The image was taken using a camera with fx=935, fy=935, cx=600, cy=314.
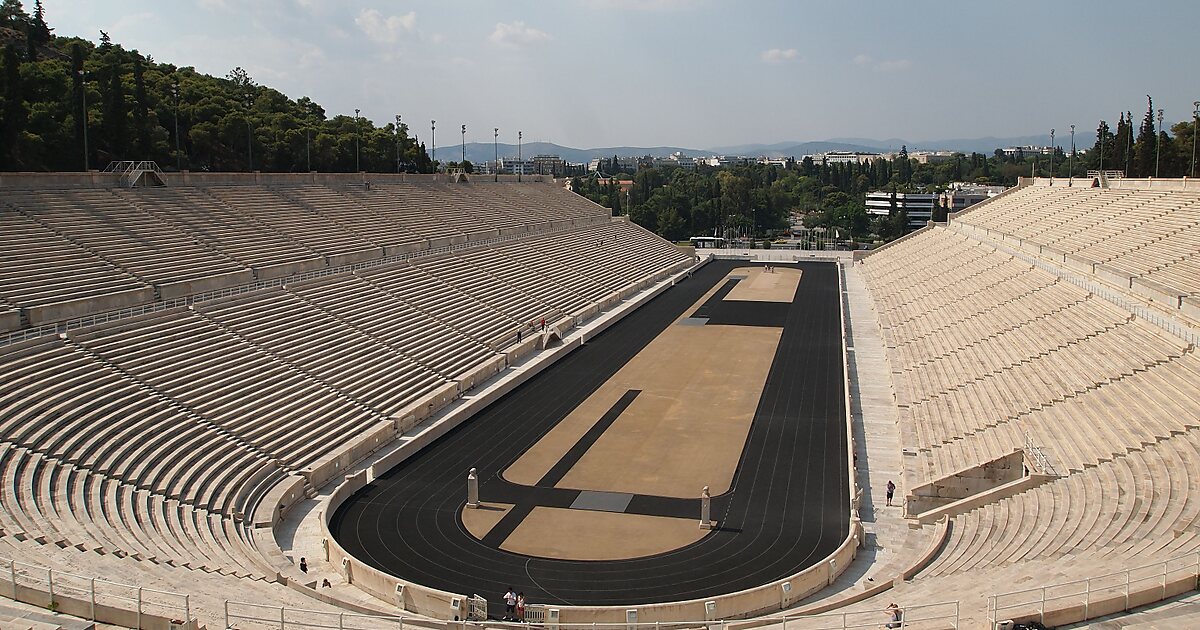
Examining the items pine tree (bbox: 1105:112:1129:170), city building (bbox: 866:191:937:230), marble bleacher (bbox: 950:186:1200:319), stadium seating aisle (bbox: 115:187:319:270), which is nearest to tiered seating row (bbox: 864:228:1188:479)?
marble bleacher (bbox: 950:186:1200:319)

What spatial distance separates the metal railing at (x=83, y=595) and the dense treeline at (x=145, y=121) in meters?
28.9

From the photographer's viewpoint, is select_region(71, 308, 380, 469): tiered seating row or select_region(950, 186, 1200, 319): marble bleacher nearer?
select_region(71, 308, 380, 469): tiered seating row

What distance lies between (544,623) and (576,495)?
6.53 m

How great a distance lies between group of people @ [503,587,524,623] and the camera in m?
13.1

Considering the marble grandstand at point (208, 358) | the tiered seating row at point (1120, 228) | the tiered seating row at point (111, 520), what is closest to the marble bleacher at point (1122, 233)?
the tiered seating row at point (1120, 228)

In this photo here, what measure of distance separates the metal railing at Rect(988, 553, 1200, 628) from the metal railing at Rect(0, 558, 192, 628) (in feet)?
29.0

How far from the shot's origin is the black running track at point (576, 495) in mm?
14852

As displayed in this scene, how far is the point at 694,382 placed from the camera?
29.0m

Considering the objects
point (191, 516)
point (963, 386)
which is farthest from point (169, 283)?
point (963, 386)

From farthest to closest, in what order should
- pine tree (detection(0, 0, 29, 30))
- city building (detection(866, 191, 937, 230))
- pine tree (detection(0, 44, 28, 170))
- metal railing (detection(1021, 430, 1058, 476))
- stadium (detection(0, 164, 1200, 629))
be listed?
city building (detection(866, 191, 937, 230)) → pine tree (detection(0, 0, 29, 30)) → pine tree (detection(0, 44, 28, 170)) → metal railing (detection(1021, 430, 1058, 476)) → stadium (detection(0, 164, 1200, 629))

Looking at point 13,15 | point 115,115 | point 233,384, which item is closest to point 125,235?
point 233,384

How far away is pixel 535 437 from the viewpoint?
75.3 ft

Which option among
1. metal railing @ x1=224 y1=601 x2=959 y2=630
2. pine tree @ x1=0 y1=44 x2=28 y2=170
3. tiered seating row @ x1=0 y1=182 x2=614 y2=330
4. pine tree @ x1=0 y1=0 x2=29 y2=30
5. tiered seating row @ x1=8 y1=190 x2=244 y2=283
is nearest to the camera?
metal railing @ x1=224 y1=601 x2=959 y2=630

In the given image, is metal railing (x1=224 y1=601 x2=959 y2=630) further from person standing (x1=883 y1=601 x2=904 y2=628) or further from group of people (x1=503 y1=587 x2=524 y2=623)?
group of people (x1=503 y1=587 x2=524 y2=623)
